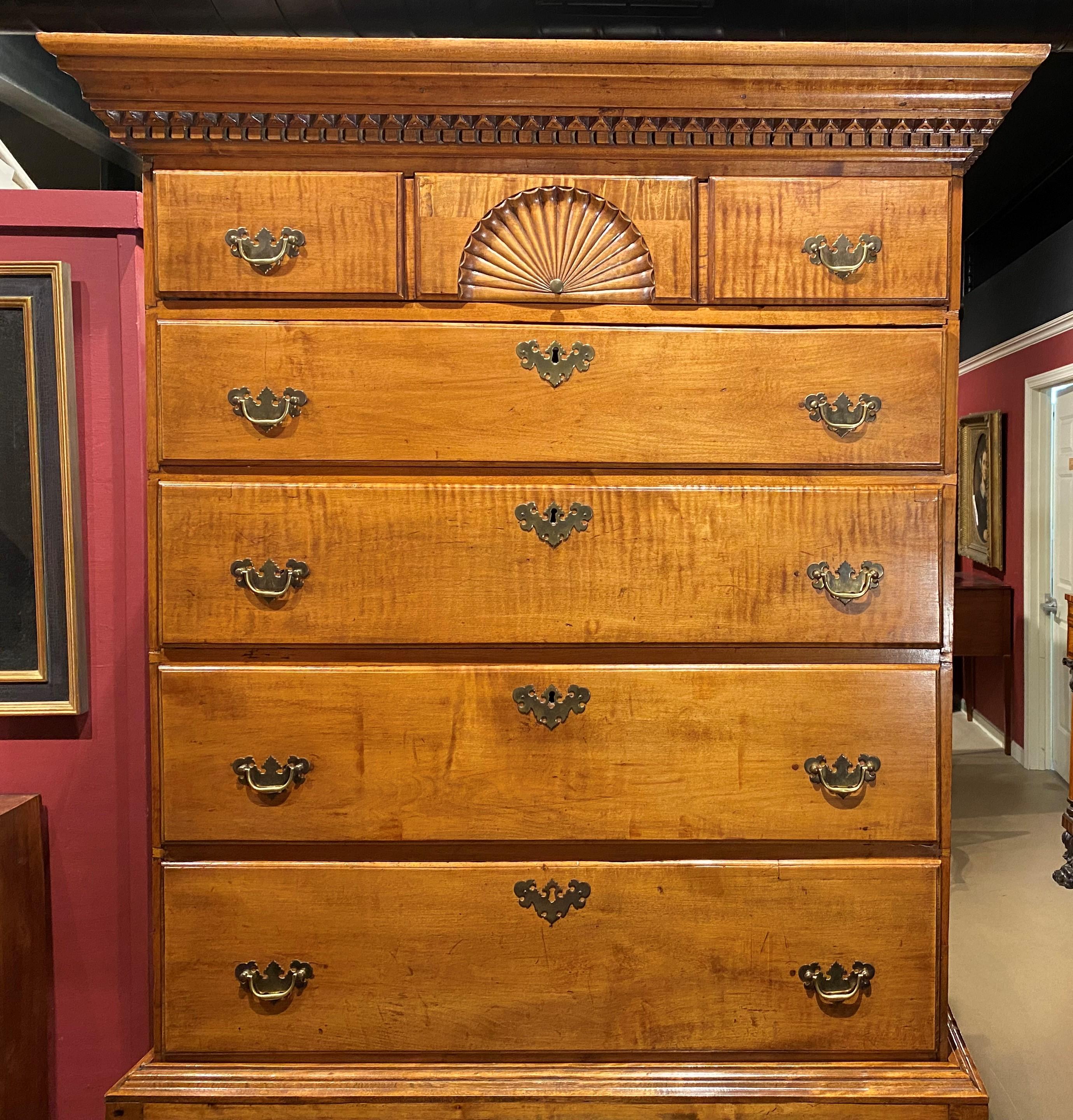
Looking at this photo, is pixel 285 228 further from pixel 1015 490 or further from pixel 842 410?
pixel 1015 490

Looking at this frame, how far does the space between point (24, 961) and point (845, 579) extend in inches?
77.4

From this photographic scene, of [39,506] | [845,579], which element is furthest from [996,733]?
[39,506]

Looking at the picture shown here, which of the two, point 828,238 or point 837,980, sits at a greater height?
point 828,238

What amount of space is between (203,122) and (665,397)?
3.27 ft

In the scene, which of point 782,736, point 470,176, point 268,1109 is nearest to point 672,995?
point 782,736

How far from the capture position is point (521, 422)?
1556 millimetres

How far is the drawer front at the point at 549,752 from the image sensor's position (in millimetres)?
1576

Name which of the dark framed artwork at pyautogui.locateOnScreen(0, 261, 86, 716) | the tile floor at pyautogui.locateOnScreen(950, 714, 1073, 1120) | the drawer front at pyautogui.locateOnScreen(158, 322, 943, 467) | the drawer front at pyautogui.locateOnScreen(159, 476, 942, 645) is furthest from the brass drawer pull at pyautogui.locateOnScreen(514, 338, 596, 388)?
the tile floor at pyautogui.locateOnScreen(950, 714, 1073, 1120)

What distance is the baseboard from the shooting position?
5418mm

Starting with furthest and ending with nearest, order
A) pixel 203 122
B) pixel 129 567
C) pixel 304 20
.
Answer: pixel 304 20
pixel 129 567
pixel 203 122

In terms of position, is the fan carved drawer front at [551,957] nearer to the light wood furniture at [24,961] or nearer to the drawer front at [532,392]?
the light wood furniture at [24,961]

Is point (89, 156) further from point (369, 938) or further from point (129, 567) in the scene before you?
point (369, 938)

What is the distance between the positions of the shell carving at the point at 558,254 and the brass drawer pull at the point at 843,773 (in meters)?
0.96

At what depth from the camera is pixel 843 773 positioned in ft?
5.19
